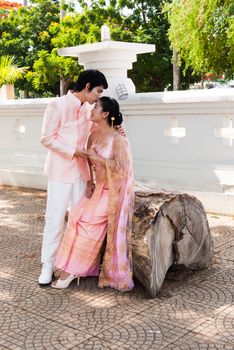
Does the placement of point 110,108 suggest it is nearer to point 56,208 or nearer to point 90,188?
point 90,188

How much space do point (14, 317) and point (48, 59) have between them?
64.5 ft

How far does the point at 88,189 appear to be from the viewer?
4.36 m

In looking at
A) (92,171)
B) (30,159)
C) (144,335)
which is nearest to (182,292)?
(144,335)

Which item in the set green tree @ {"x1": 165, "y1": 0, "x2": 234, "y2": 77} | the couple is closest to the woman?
the couple

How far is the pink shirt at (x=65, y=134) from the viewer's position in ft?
13.6

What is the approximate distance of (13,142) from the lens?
9.07 meters

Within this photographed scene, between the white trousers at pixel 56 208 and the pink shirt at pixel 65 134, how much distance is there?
0.24ft

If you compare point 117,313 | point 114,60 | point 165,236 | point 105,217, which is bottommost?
point 117,313

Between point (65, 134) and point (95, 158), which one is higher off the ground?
point (65, 134)

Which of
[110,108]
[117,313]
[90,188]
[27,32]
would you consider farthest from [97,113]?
[27,32]

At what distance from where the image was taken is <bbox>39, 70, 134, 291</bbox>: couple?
4047 mm

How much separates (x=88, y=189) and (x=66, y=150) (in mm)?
428

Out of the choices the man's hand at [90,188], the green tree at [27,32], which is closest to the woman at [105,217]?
the man's hand at [90,188]

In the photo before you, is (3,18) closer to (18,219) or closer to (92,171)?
(18,219)
